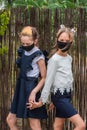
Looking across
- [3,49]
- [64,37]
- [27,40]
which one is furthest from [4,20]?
[64,37]

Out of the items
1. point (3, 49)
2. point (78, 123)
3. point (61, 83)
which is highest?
point (3, 49)

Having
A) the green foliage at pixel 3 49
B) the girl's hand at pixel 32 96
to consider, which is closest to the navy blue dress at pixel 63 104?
the girl's hand at pixel 32 96

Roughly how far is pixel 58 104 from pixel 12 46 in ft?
4.96

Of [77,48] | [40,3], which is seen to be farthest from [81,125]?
[40,3]

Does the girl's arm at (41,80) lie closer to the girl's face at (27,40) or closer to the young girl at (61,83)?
the young girl at (61,83)

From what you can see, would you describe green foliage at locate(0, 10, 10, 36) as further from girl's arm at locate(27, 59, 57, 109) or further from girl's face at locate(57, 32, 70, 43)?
girl's arm at locate(27, 59, 57, 109)

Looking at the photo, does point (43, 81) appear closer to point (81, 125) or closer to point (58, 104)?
point (58, 104)

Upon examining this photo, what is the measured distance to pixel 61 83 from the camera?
6.10 m

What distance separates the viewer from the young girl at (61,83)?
6.06 metres

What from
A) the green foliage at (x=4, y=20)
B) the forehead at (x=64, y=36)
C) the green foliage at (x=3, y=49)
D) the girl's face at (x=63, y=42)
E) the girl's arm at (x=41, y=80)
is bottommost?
the girl's arm at (x=41, y=80)

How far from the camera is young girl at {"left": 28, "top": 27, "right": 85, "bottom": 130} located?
239 inches

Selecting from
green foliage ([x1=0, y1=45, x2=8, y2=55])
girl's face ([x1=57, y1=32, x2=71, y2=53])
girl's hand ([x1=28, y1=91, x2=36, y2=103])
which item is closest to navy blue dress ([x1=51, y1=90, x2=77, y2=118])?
girl's hand ([x1=28, y1=91, x2=36, y2=103])

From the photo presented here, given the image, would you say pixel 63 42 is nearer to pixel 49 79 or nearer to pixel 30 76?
pixel 49 79

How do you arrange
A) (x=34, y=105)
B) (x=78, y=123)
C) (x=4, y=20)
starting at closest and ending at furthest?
(x=78, y=123), (x=34, y=105), (x=4, y=20)
